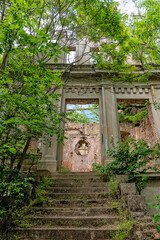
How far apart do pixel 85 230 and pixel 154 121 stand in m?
6.34

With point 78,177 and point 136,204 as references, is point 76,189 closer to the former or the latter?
point 78,177

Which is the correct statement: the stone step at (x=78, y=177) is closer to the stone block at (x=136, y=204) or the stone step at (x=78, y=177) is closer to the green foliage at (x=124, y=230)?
the stone block at (x=136, y=204)

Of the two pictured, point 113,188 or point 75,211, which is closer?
point 75,211

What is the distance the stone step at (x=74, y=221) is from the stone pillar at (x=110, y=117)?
3.98 metres

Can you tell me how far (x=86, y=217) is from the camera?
10.6 ft

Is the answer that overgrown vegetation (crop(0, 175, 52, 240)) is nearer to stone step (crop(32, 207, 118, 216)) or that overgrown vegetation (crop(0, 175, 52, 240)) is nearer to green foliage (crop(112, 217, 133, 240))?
stone step (crop(32, 207, 118, 216))

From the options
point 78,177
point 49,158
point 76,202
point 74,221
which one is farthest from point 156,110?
point 74,221

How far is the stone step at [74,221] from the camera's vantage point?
3107 millimetres

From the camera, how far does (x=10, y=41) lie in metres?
3.06

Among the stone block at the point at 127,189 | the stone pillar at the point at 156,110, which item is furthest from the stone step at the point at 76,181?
the stone pillar at the point at 156,110

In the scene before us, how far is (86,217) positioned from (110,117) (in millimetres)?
5137

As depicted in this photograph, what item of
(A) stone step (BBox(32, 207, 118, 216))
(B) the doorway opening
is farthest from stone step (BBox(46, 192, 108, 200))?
(B) the doorway opening

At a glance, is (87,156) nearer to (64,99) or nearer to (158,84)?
(64,99)

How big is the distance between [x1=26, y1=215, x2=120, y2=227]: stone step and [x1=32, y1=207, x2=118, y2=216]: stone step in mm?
216
